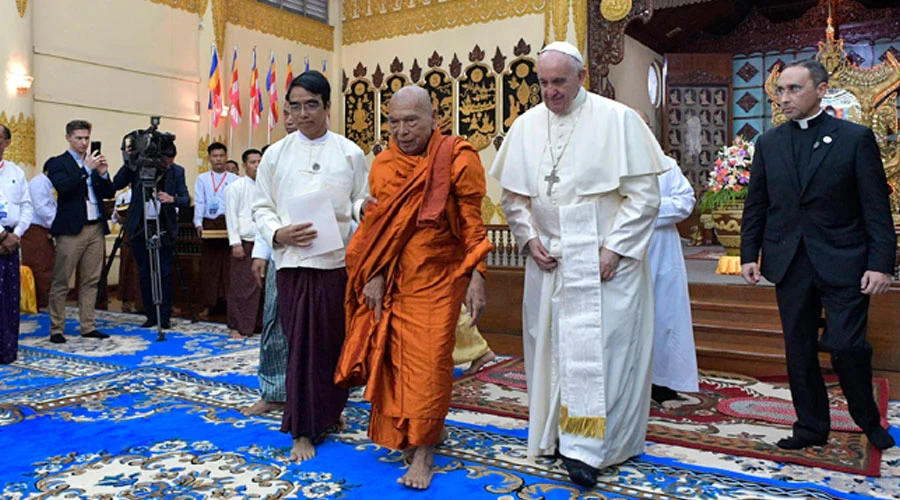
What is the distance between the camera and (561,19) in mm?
9242

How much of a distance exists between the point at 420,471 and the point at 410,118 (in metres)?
1.17

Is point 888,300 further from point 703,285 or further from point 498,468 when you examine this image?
point 498,468

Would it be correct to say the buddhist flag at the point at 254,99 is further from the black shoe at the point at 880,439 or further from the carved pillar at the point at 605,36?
the black shoe at the point at 880,439

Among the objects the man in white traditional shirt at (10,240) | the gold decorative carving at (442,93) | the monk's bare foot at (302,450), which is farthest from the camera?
the gold decorative carving at (442,93)

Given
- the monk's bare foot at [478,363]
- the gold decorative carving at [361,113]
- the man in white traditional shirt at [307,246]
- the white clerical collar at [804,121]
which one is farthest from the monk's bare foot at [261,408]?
the gold decorative carving at [361,113]

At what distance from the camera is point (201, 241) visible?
6957mm

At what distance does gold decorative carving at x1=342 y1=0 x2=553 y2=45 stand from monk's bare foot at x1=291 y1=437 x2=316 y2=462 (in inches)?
309

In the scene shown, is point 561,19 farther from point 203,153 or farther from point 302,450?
point 302,450

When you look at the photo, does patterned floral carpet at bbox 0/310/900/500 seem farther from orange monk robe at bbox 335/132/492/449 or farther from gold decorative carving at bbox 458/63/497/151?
gold decorative carving at bbox 458/63/497/151

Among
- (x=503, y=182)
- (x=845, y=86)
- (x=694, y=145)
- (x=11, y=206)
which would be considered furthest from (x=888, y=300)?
(x=694, y=145)

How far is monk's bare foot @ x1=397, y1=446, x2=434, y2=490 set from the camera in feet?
7.98

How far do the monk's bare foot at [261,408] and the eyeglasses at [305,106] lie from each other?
1352 mm

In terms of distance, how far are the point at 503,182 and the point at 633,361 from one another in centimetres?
79

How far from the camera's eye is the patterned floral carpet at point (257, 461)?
7.91ft
